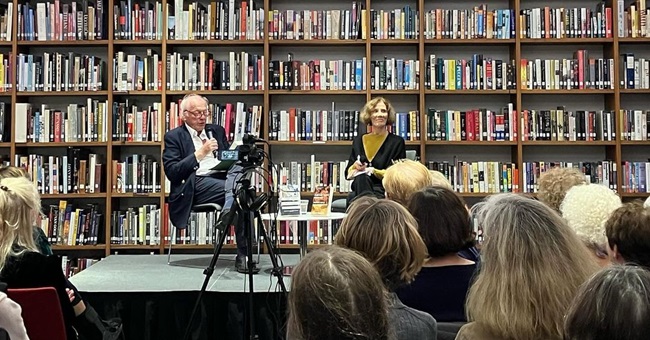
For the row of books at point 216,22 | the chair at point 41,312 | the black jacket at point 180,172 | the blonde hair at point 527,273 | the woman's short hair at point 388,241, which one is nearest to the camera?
the blonde hair at point 527,273

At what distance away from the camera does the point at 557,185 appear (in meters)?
2.82

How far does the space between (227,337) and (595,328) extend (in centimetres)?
281

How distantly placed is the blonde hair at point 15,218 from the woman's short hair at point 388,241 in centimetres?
123

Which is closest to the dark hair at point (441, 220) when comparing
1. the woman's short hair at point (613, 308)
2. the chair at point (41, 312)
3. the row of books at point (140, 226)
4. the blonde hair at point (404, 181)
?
the blonde hair at point (404, 181)

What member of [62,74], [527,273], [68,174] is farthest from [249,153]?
[62,74]

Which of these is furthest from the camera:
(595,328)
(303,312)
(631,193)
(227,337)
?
(631,193)

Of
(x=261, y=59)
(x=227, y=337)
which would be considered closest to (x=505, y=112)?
(x=261, y=59)

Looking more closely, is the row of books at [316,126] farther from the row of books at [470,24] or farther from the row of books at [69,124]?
the row of books at [69,124]

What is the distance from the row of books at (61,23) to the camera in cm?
533

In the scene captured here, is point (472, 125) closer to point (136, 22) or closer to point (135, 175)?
point (135, 175)

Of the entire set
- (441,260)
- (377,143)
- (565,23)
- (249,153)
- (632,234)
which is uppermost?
(565,23)

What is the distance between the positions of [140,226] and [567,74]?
12.1 ft

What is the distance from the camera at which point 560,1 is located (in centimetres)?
554

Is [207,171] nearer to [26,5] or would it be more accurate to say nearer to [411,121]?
[411,121]
